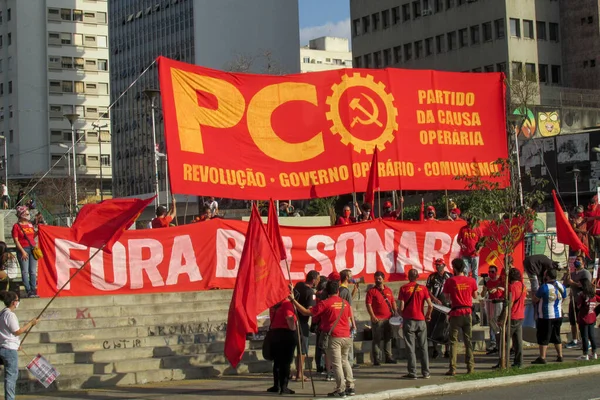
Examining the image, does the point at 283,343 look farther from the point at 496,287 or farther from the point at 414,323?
the point at 496,287

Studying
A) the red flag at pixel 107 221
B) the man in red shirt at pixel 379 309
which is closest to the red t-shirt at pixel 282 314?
Result: the red flag at pixel 107 221

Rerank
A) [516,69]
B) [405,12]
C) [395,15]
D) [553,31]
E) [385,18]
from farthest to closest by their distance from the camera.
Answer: [385,18]
[395,15]
[405,12]
[553,31]
[516,69]

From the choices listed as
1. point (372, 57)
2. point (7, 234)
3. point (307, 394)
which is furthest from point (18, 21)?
point (307, 394)

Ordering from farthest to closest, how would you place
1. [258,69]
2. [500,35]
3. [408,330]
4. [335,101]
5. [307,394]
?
1. [258,69]
2. [500,35]
3. [335,101]
4. [408,330]
5. [307,394]

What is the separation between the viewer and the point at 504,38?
74438 millimetres

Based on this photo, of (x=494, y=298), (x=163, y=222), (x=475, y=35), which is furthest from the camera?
(x=475, y=35)

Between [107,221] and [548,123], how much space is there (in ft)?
179

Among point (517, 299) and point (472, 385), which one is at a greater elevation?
point (517, 299)

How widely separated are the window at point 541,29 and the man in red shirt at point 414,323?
207 feet

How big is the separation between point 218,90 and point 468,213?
569 centimetres

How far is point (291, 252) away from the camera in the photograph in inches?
874

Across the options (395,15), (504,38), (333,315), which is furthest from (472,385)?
(395,15)

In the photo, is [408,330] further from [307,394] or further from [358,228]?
[358,228]

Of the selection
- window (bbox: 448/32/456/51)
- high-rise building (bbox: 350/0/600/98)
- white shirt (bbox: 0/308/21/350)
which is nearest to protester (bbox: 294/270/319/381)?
white shirt (bbox: 0/308/21/350)
